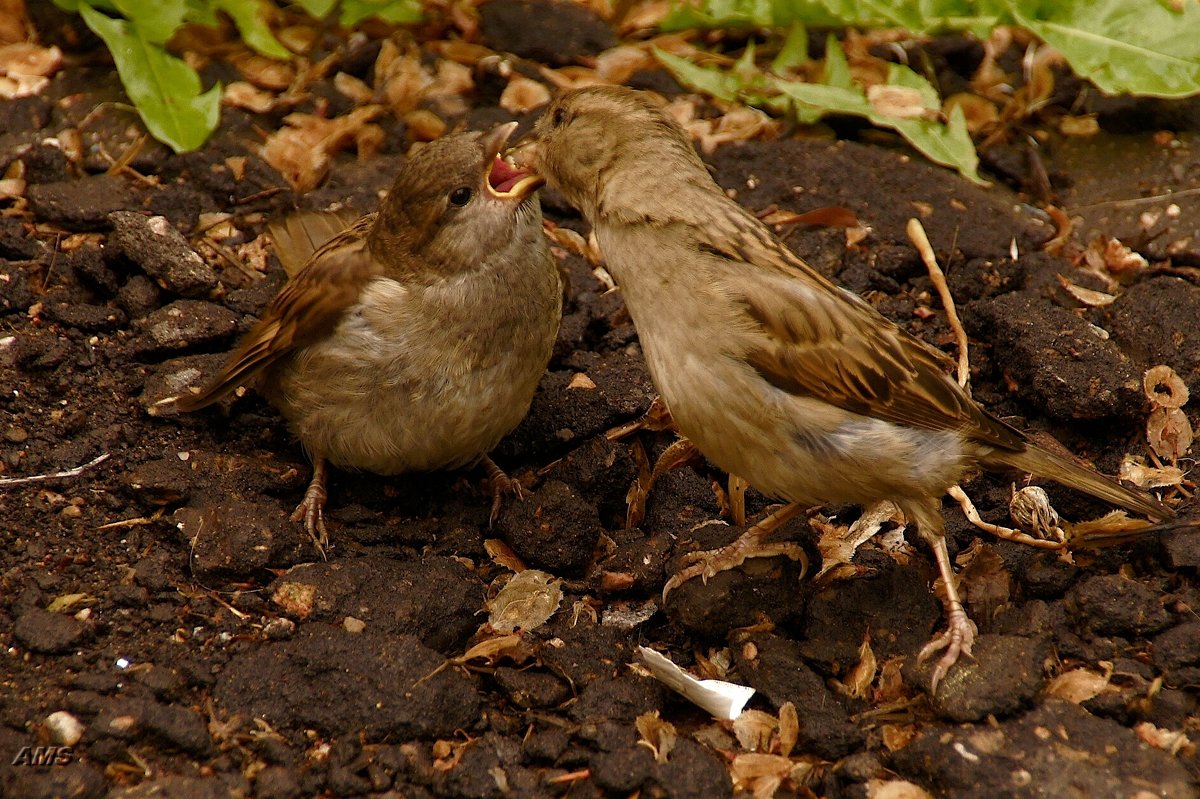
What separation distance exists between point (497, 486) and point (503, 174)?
115cm

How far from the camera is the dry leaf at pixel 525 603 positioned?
13.5 ft

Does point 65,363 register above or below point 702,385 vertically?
below

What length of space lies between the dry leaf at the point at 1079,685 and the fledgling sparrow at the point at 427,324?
1975 mm

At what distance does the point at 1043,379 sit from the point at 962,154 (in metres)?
1.53

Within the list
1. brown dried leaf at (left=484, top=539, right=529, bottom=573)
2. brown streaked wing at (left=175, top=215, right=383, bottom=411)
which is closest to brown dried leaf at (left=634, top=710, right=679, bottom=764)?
brown dried leaf at (left=484, top=539, right=529, bottom=573)

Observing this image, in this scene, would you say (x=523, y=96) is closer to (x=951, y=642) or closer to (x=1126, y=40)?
(x=1126, y=40)

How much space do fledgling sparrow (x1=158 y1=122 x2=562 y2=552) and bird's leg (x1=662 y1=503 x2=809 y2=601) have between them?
884 millimetres

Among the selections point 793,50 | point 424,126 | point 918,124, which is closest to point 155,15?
point 424,126

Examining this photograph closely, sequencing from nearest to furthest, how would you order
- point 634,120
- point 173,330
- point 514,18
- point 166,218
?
point 634,120 → point 173,330 → point 166,218 → point 514,18

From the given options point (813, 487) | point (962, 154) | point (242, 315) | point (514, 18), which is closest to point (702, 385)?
point (813, 487)

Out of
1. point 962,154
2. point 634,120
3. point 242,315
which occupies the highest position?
point 634,120

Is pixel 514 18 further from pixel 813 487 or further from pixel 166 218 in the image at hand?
pixel 813 487

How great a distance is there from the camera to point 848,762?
3492 millimetres

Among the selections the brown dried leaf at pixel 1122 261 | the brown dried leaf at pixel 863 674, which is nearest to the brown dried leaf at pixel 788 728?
A: the brown dried leaf at pixel 863 674
